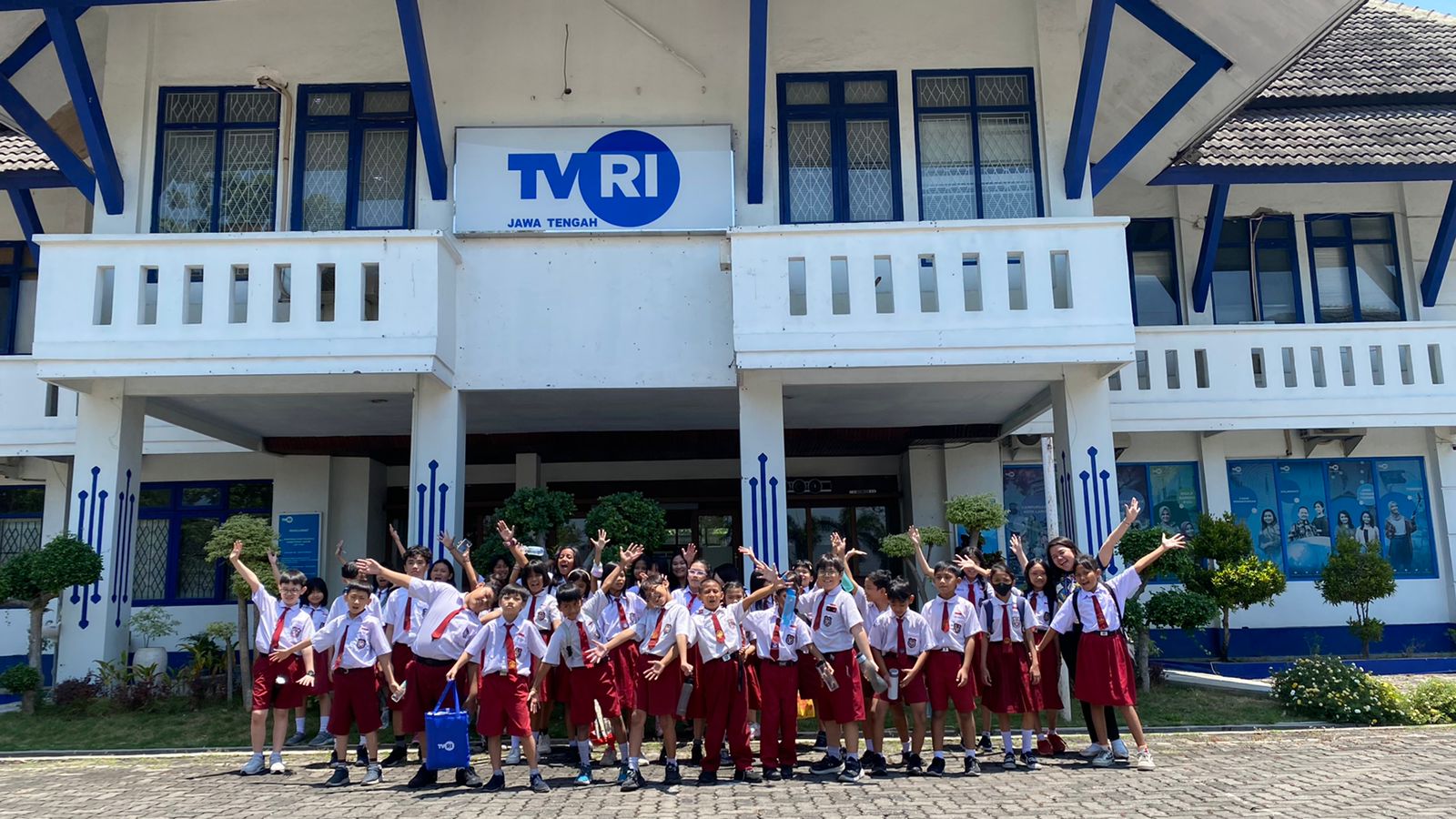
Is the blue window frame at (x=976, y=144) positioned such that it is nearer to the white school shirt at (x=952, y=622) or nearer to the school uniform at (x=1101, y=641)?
the school uniform at (x=1101, y=641)

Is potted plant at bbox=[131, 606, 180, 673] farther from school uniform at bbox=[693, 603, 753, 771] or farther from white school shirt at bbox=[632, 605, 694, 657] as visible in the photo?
school uniform at bbox=[693, 603, 753, 771]

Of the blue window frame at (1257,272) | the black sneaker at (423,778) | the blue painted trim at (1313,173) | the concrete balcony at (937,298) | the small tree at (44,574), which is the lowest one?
the black sneaker at (423,778)

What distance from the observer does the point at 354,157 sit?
43.1 feet

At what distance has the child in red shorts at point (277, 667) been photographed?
26.8 feet

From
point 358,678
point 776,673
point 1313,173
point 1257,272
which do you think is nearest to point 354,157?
point 358,678

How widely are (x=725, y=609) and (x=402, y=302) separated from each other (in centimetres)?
531

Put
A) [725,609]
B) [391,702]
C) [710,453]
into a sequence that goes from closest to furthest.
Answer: [725,609]
[391,702]
[710,453]

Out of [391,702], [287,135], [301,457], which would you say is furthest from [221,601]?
[391,702]

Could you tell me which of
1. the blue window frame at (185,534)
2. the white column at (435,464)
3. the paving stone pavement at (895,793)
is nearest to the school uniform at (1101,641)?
the paving stone pavement at (895,793)

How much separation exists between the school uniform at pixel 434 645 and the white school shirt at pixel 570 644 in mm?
559

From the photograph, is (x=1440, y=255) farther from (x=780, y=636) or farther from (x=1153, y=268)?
(x=780, y=636)

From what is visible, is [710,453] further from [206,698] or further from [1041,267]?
[206,698]

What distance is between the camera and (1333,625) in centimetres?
1491

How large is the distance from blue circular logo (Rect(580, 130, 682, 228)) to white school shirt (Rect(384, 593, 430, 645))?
5480 millimetres
